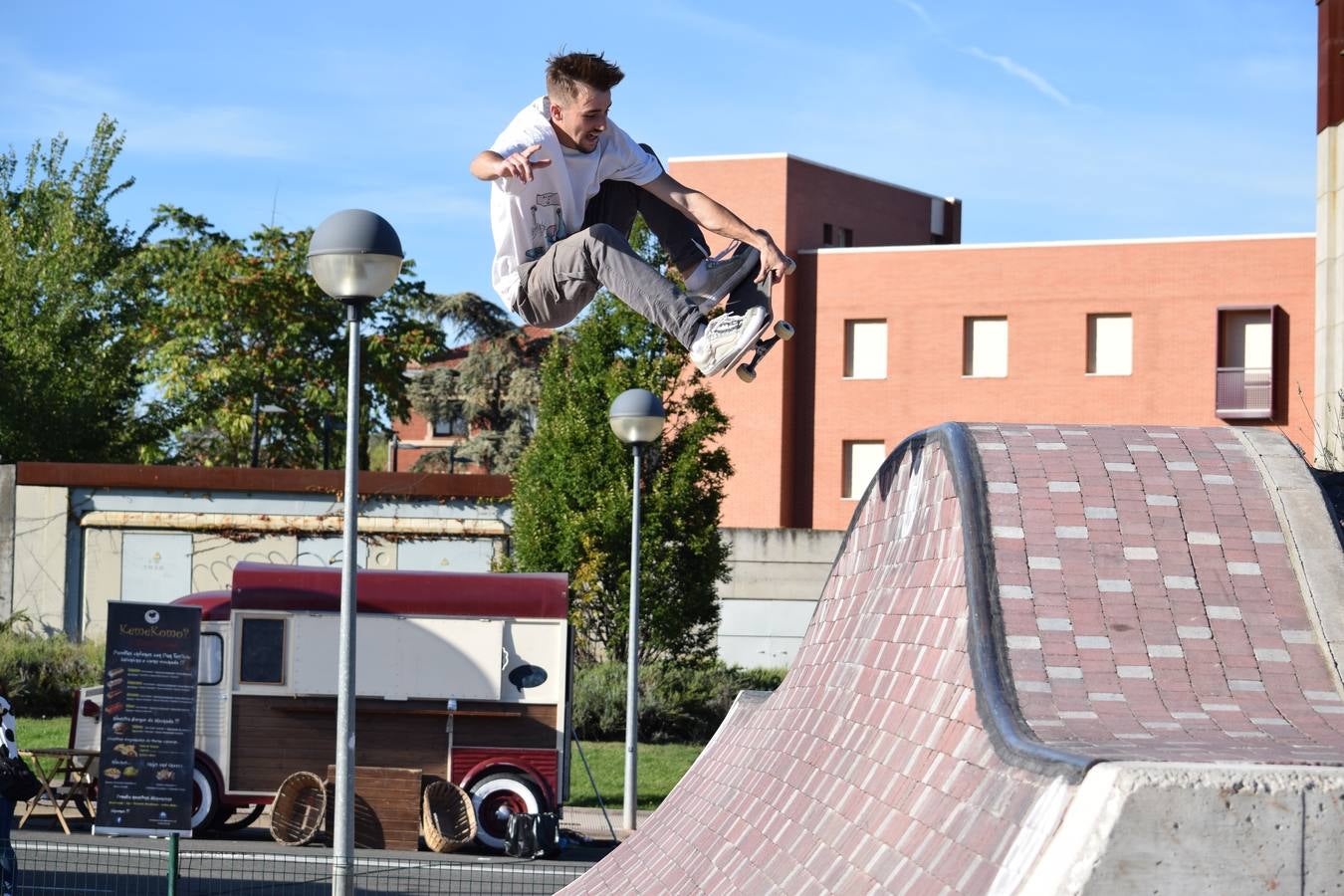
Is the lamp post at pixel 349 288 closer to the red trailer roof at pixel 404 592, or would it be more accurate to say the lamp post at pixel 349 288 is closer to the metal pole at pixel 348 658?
the metal pole at pixel 348 658

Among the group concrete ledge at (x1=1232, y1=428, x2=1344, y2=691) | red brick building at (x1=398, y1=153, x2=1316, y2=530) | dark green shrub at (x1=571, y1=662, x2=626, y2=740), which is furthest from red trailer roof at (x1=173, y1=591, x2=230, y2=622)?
red brick building at (x1=398, y1=153, x2=1316, y2=530)

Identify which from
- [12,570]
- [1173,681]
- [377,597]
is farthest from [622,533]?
[1173,681]

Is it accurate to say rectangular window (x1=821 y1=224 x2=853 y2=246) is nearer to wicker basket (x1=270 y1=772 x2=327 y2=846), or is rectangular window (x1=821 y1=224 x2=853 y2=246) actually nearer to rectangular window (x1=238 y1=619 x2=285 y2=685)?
rectangular window (x1=238 y1=619 x2=285 y2=685)

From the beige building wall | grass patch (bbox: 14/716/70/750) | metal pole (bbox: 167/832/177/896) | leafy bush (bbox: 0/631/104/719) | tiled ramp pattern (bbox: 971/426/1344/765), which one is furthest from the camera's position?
the beige building wall

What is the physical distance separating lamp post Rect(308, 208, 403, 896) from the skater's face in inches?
108

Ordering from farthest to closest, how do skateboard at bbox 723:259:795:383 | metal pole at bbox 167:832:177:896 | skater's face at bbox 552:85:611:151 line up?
metal pole at bbox 167:832:177:896 < skateboard at bbox 723:259:795:383 < skater's face at bbox 552:85:611:151

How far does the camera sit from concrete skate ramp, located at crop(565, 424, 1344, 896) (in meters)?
4.09

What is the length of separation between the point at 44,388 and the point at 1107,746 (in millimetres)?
30714

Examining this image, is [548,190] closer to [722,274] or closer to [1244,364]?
[722,274]

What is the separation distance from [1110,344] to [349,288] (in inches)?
1237

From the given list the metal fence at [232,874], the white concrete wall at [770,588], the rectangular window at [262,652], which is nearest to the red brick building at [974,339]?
the white concrete wall at [770,588]

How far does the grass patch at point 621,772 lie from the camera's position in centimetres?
1891

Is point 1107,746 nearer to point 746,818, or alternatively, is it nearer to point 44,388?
point 746,818

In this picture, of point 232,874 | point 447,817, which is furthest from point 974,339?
point 232,874
